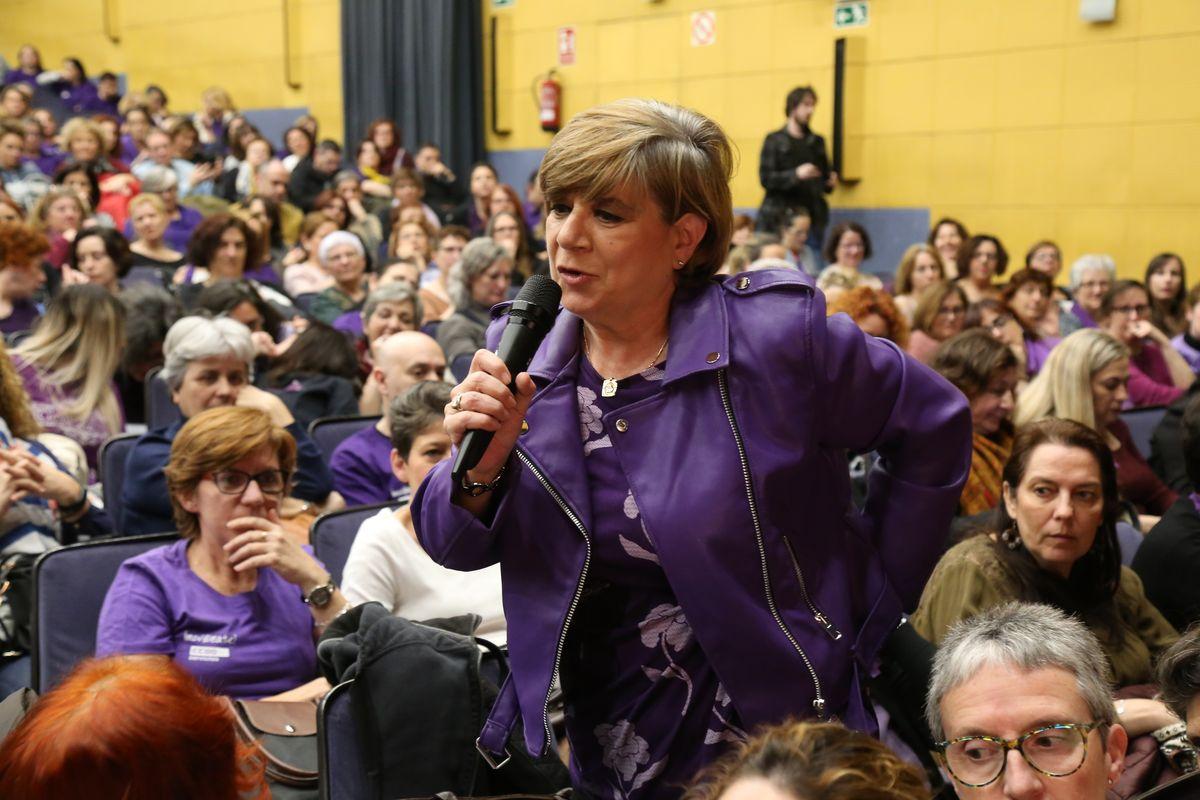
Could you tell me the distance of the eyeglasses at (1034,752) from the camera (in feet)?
5.66

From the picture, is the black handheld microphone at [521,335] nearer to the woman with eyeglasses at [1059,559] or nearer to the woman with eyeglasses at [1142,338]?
the woman with eyeglasses at [1059,559]

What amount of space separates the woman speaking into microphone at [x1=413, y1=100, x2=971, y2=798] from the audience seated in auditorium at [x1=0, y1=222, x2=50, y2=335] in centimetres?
438

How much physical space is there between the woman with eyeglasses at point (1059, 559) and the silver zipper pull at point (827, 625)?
43.9 inches

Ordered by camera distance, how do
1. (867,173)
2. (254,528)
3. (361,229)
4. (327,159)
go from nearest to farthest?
(254,528), (361,229), (867,173), (327,159)

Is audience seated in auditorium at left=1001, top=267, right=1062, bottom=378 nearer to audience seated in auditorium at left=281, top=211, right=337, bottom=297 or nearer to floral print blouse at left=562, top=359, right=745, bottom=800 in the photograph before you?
audience seated in auditorium at left=281, top=211, right=337, bottom=297

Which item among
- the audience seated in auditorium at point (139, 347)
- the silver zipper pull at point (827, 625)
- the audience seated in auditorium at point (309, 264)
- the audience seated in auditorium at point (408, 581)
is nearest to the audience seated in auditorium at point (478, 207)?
the audience seated in auditorium at point (309, 264)

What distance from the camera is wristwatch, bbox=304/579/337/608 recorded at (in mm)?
2734

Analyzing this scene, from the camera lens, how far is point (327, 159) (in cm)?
1116

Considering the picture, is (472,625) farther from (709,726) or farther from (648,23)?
(648,23)

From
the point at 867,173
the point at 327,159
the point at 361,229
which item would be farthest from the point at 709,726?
the point at 327,159

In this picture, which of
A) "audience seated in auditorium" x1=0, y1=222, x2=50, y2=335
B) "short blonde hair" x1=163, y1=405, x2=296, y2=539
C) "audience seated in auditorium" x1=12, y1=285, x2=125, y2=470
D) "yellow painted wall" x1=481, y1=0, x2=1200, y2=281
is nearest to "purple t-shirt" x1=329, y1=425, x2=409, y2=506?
"audience seated in auditorium" x1=12, y1=285, x2=125, y2=470

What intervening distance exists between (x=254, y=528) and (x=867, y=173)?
846 centimetres

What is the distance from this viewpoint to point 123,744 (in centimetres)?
126

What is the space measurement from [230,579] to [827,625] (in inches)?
64.6
